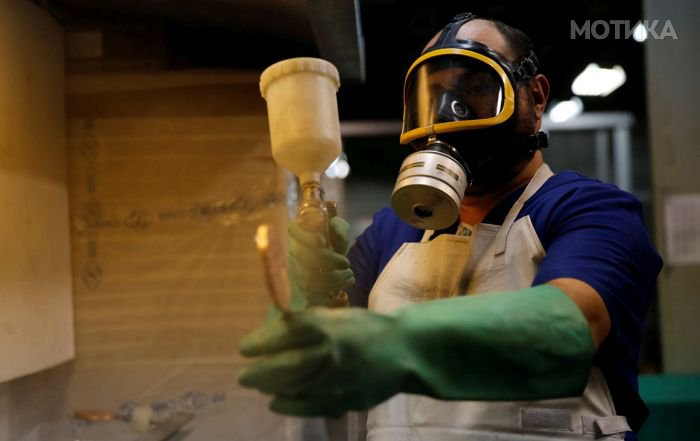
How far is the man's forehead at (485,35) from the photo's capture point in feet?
3.39

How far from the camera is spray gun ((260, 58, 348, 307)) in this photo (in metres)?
0.77

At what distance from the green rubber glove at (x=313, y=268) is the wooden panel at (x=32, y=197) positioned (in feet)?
2.57

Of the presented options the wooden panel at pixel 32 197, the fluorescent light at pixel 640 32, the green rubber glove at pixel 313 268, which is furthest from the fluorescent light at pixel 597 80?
the wooden panel at pixel 32 197

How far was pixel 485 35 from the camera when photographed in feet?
3.43

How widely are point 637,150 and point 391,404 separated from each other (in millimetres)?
2609

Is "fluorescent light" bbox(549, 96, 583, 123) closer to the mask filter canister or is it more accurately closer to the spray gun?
the mask filter canister

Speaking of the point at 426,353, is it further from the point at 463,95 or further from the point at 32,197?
the point at 32,197

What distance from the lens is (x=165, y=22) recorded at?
1.45 metres

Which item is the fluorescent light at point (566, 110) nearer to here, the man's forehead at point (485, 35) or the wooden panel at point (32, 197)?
the man's forehead at point (485, 35)

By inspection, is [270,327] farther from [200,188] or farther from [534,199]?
[200,188]

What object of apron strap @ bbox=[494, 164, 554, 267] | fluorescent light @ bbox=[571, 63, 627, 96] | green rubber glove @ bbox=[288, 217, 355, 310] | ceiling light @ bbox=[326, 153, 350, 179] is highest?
fluorescent light @ bbox=[571, 63, 627, 96]

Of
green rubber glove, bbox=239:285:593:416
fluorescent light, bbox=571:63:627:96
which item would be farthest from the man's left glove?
fluorescent light, bbox=571:63:627:96


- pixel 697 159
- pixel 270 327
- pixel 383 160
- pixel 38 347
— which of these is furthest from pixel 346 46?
pixel 697 159

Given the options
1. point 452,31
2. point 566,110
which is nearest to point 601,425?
point 452,31
